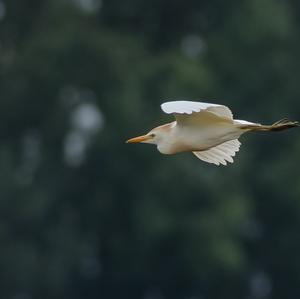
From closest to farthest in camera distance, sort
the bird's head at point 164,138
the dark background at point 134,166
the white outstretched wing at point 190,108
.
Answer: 1. the white outstretched wing at point 190,108
2. the bird's head at point 164,138
3. the dark background at point 134,166

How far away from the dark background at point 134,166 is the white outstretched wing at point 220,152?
13.4m

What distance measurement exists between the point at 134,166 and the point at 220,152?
14.5 meters

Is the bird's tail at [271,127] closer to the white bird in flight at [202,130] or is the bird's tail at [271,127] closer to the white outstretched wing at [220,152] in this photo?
the white bird in flight at [202,130]

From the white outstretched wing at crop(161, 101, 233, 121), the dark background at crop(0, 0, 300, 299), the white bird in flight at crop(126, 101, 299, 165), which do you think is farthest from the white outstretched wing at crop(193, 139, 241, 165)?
the dark background at crop(0, 0, 300, 299)

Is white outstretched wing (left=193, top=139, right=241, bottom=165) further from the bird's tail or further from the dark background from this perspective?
the dark background

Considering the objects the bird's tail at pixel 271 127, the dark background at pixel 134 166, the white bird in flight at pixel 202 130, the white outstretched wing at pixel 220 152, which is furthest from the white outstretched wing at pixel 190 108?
the dark background at pixel 134 166

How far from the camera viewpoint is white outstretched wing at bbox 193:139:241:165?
10.9 metres

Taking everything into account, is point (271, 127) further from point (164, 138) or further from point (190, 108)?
point (190, 108)

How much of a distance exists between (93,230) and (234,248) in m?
2.63

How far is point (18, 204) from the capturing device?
2564cm

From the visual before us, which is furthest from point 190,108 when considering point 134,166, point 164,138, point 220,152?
point 134,166

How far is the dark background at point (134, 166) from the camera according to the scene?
25047 mm

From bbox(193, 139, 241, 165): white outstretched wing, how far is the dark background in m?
13.4

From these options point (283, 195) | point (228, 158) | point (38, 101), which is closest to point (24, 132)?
point (38, 101)
